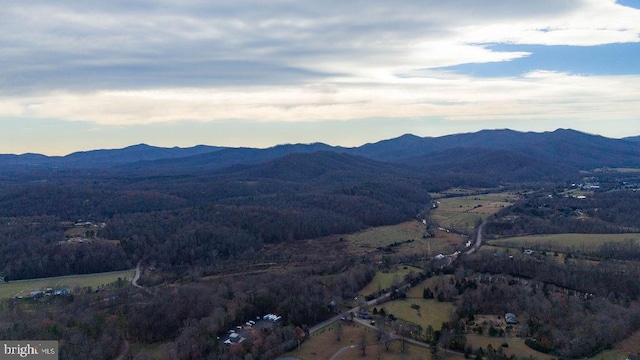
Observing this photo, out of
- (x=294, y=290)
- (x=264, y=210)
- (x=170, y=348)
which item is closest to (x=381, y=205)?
(x=264, y=210)

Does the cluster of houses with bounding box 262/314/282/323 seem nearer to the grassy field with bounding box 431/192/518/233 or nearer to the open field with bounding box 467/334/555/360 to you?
the open field with bounding box 467/334/555/360

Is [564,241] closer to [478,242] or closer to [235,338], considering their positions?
[478,242]

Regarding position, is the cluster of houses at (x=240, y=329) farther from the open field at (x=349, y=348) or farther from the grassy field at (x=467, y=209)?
the grassy field at (x=467, y=209)

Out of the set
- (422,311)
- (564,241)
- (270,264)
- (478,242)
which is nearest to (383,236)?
(478,242)

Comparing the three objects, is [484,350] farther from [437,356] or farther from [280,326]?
[280,326]

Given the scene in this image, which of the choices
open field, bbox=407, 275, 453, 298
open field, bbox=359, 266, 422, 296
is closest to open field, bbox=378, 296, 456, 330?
open field, bbox=407, 275, 453, 298

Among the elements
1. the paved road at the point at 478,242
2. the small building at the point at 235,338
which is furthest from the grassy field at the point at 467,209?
the small building at the point at 235,338
